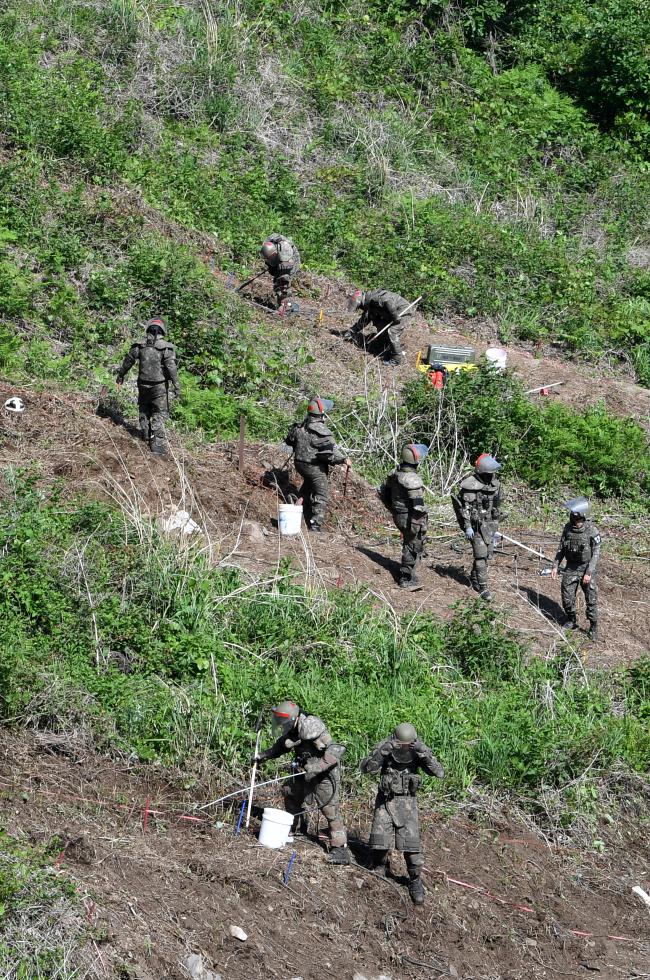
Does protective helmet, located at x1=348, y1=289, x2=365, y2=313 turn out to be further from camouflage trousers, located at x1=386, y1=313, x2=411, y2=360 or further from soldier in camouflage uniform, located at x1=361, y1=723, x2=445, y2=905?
soldier in camouflage uniform, located at x1=361, y1=723, x2=445, y2=905

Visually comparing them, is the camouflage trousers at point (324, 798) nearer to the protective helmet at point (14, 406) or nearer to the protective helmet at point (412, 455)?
the protective helmet at point (412, 455)

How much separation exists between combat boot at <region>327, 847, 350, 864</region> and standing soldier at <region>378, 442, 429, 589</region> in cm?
438

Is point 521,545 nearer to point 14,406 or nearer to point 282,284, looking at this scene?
point 14,406

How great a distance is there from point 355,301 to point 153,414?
5608 mm

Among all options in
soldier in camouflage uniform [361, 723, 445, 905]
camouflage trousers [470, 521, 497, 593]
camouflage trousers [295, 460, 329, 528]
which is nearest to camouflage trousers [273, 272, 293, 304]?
camouflage trousers [295, 460, 329, 528]

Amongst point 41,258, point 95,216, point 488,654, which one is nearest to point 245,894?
point 488,654

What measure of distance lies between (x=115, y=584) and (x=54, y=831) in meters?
2.95

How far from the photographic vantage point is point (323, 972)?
8047mm

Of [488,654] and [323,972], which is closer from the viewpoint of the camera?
[323,972]

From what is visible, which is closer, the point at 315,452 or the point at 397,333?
the point at 315,452

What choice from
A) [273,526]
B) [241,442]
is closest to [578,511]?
[273,526]

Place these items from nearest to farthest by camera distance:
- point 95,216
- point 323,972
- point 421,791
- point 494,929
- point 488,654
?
1. point 323,972
2. point 494,929
3. point 421,791
4. point 488,654
5. point 95,216

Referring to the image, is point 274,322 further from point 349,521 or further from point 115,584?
point 115,584

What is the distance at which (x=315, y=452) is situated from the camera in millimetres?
13438
